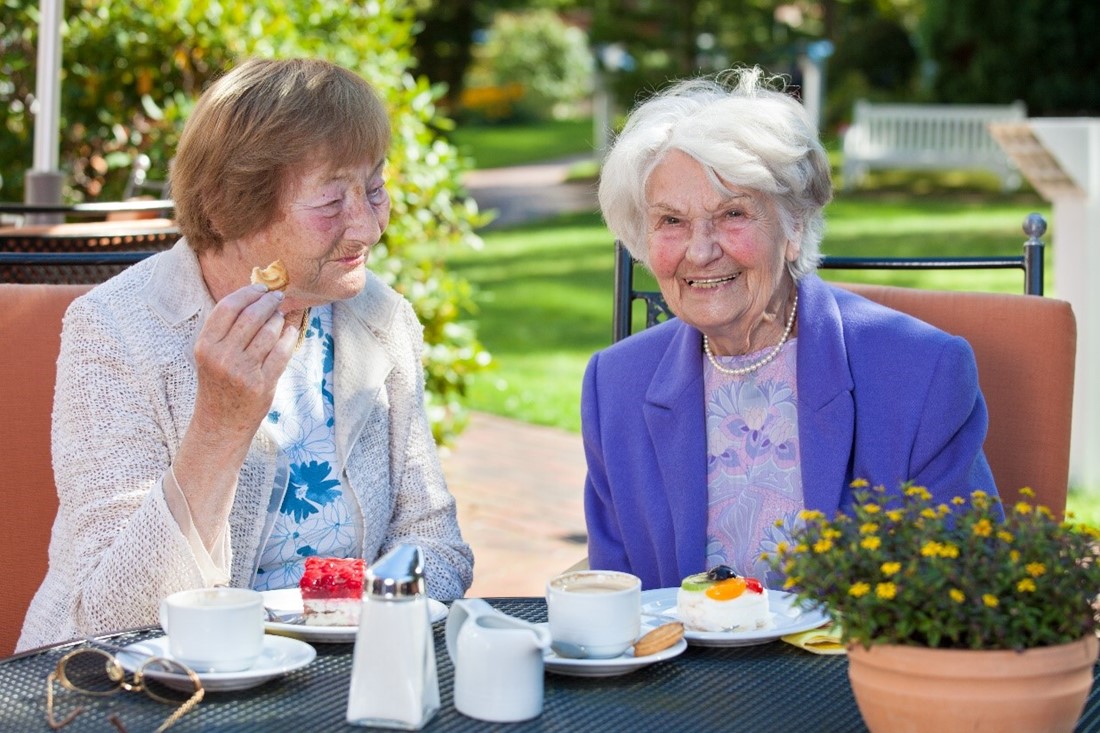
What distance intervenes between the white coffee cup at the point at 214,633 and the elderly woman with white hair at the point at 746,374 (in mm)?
1040

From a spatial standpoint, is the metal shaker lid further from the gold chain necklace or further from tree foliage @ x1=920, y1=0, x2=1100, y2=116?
tree foliage @ x1=920, y1=0, x2=1100, y2=116

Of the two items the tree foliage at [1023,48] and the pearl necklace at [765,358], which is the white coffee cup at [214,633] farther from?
the tree foliage at [1023,48]

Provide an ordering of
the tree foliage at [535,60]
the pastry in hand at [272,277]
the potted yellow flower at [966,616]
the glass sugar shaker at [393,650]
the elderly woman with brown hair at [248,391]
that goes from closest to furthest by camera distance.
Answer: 1. the potted yellow flower at [966,616]
2. the glass sugar shaker at [393,650]
3. the elderly woman with brown hair at [248,391]
4. the pastry in hand at [272,277]
5. the tree foliage at [535,60]

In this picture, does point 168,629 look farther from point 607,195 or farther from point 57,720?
point 607,195

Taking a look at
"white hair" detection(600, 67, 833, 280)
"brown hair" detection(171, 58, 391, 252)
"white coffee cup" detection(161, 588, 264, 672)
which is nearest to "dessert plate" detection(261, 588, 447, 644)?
"white coffee cup" detection(161, 588, 264, 672)

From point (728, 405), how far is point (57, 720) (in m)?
1.45

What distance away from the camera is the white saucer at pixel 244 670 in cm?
182

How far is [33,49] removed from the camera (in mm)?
5285

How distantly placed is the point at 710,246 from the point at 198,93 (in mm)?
3122

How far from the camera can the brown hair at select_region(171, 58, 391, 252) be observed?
2479 millimetres

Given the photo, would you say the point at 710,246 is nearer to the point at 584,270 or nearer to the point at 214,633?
the point at 214,633

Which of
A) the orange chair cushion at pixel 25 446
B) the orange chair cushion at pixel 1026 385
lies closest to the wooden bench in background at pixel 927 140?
the orange chair cushion at pixel 1026 385

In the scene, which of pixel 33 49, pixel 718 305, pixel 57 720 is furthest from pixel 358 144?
pixel 33 49

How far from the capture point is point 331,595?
2.05 meters
